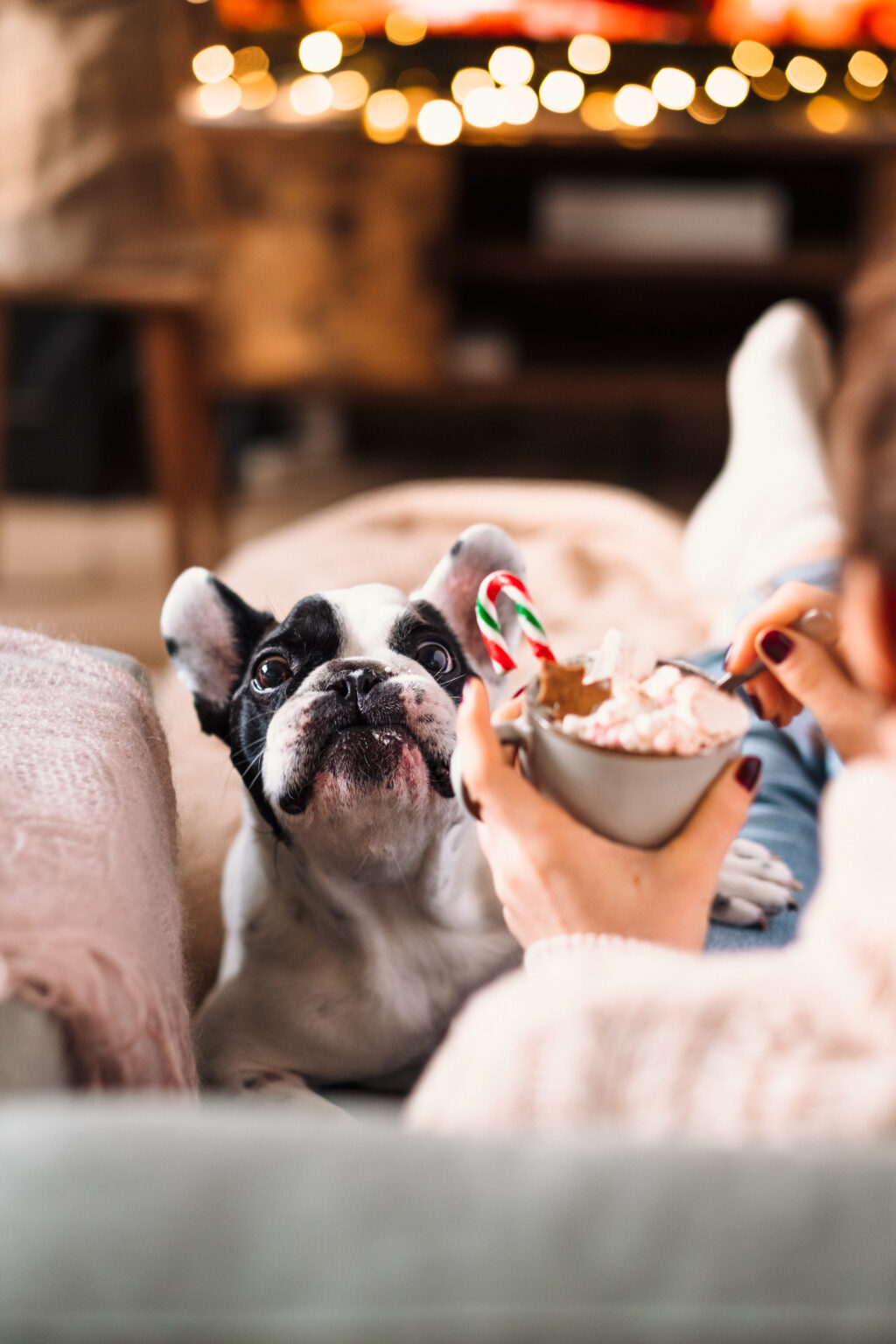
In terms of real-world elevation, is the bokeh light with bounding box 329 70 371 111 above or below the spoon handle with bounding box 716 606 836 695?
above

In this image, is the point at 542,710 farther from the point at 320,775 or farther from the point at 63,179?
the point at 63,179

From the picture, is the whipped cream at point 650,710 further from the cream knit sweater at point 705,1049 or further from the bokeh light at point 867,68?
the bokeh light at point 867,68

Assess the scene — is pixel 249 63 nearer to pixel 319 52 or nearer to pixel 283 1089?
pixel 319 52

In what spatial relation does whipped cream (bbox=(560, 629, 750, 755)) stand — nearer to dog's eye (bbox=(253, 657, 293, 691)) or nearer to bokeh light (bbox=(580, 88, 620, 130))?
dog's eye (bbox=(253, 657, 293, 691))

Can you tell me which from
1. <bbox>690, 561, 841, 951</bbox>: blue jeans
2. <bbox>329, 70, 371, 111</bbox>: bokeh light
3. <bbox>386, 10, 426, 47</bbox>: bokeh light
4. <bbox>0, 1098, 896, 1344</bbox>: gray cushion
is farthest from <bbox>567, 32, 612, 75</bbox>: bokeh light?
<bbox>0, 1098, 896, 1344</bbox>: gray cushion

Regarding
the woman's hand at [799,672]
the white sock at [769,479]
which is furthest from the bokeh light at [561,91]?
the woman's hand at [799,672]

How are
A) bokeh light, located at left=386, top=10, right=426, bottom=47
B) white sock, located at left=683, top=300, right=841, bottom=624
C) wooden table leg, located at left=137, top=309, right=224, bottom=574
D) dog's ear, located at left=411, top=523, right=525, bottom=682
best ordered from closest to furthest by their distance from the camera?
dog's ear, located at left=411, top=523, right=525, bottom=682 → white sock, located at left=683, top=300, right=841, bottom=624 → wooden table leg, located at left=137, top=309, right=224, bottom=574 → bokeh light, located at left=386, top=10, right=426, bottom=47

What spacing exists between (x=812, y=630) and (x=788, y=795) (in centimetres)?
28

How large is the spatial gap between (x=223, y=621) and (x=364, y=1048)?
232 mm

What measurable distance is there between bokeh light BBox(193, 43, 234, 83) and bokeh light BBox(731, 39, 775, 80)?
1.17 meters

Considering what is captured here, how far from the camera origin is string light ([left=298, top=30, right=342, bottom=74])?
2.89 meters

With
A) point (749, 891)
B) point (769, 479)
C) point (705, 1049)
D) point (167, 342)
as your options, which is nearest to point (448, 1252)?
point (705, 1049)

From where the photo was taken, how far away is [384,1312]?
1.02 feet

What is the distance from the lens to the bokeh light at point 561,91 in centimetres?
292
